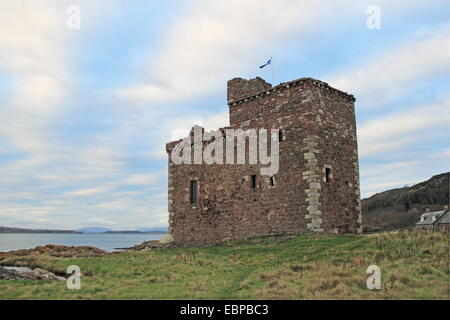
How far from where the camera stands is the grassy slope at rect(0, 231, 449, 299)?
10039 millimetres

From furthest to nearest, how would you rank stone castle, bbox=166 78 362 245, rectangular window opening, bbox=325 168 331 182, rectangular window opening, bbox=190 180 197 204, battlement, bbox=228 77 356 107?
rectangular window opening, bbox=190 180 197 204
battlement, bbox=228 77 356 107
rectangular window opening, bbox=325 168 331 182
stone castle, bbox=166 78 362 245

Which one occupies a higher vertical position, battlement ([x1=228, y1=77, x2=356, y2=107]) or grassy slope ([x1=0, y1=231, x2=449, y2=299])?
Answer: battlement ([x1=228, y1=77, x2=356, y2=107])

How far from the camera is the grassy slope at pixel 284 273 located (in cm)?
1004

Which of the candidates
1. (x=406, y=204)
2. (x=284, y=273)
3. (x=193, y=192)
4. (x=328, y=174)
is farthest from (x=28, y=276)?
(x=406, y=204)

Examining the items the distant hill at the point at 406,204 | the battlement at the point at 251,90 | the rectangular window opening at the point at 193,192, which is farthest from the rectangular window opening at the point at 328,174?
the distant hill at the point at 406,204

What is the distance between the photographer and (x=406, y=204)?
294ft

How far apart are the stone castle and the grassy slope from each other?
277 cm

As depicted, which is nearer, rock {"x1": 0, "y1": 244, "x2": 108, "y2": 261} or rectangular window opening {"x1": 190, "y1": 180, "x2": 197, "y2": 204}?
rock {"x1": 0, "y1": 244, "x2": 108, "y2": 261}

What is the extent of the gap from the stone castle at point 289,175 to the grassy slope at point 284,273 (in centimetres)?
277

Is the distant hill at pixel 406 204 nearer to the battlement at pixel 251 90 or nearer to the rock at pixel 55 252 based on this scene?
the battlement at pixel 251 90

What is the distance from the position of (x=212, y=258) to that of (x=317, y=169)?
7.02 m

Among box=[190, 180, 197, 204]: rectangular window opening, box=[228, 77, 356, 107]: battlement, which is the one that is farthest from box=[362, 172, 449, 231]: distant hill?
box=[228, 77, 356, 107]: battlement

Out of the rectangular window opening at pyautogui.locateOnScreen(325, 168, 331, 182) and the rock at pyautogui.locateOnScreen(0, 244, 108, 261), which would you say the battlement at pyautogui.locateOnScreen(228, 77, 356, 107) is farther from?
the rock at pyautogui.locateOnScreen(0, 244, 108, 261)

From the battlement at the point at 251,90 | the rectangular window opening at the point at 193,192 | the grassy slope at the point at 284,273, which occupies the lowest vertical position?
the grassy slope at the point at 284,273
